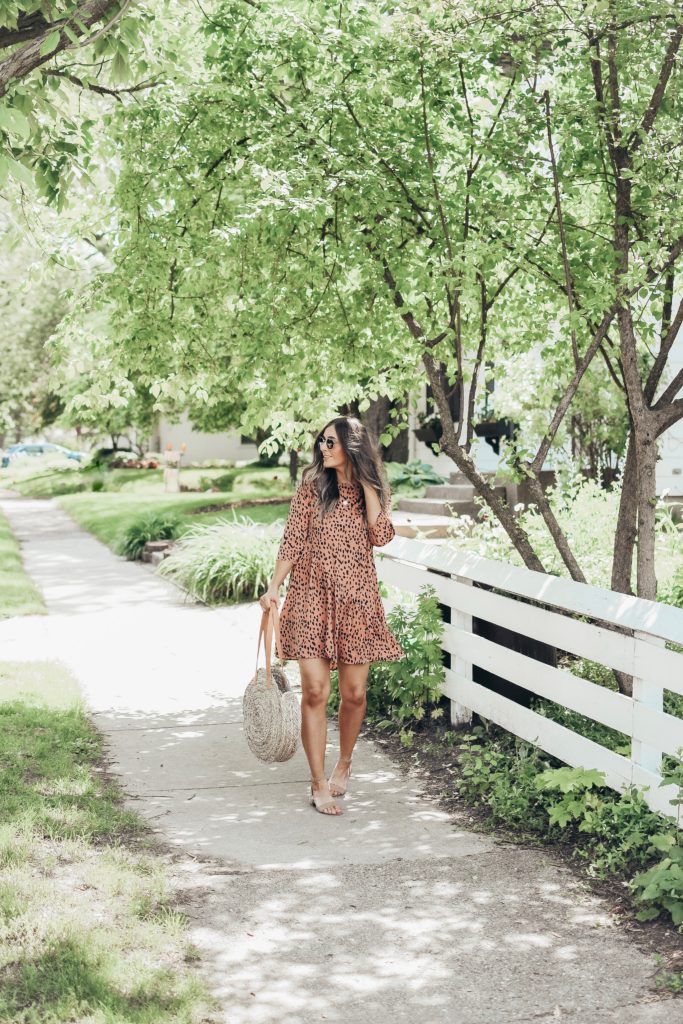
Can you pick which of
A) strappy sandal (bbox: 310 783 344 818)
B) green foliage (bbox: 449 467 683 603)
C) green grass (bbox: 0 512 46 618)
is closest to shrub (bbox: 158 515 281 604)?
green grass (bbox: 0 512 46 618)

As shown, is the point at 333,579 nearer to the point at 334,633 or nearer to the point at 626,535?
the point at 334,633

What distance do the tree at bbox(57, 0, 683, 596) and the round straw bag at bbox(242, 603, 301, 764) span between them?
64.1 inches

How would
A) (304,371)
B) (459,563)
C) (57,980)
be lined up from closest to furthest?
(57,980)
(459,563)
(304,371)

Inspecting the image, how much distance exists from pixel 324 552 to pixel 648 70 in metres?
3.10

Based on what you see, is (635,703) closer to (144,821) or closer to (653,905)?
(653,905)

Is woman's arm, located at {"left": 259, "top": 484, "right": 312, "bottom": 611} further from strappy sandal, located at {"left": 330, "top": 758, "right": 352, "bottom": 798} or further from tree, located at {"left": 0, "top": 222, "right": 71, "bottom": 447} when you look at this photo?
tree, located at {"left": 0, "top": 222, "right": 71, "bottom": 447}

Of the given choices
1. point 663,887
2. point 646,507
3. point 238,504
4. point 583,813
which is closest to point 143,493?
point 238,504

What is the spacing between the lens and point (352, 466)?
18.7 ft

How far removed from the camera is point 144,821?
214 inches

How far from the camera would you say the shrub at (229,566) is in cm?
1250

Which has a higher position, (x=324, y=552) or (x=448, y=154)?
(x=448, y=154)

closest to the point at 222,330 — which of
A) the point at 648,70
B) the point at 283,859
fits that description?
the point at 648,70

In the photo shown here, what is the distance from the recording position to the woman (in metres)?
5.66

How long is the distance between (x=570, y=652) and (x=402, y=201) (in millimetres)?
2657
